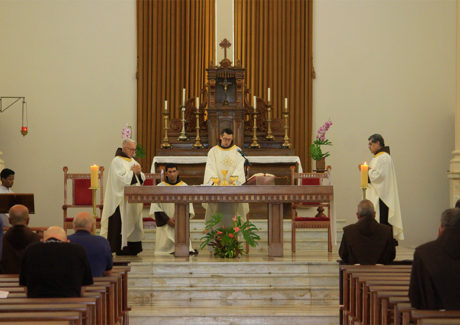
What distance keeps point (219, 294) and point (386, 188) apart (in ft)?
9.59

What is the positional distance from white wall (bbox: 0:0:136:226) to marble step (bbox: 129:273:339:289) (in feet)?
18.4

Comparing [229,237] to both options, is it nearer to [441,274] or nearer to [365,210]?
[365,210]

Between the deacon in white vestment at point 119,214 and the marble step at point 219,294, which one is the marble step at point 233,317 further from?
the deacon in white vestment at point 119,214

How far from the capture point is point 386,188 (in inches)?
372

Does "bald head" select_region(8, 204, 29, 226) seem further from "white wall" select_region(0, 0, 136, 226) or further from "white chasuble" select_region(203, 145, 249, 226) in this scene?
"white wall" select_region(0, 0, 136, 226)

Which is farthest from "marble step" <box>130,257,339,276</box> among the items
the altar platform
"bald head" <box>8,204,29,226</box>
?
"bald head" <box>8,204,29,226</box>

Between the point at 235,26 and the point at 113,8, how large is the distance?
2.27 meters

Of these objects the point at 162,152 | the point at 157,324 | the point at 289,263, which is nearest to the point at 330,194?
the point at 289,263

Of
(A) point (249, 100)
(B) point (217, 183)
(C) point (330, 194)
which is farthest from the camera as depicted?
(A) point (249, 100)

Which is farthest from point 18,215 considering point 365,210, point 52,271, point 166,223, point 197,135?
point 197,135

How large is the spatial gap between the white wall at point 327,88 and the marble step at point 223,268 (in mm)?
5320

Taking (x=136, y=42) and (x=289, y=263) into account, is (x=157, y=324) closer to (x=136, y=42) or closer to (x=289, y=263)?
(x=289, y=263)

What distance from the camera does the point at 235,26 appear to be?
13.3m

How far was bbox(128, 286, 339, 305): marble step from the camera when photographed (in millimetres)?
7742
